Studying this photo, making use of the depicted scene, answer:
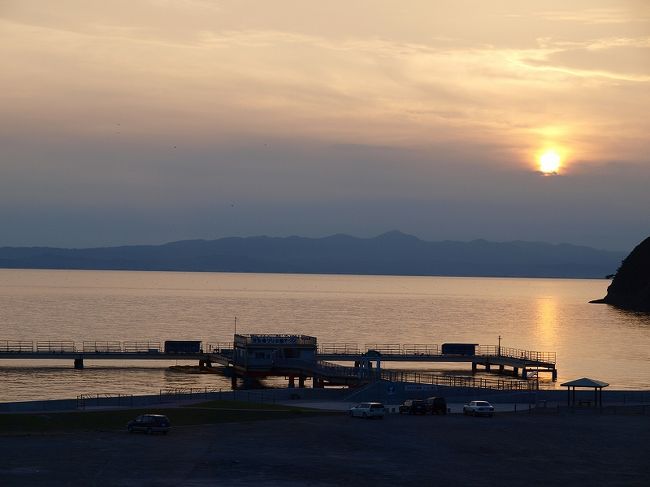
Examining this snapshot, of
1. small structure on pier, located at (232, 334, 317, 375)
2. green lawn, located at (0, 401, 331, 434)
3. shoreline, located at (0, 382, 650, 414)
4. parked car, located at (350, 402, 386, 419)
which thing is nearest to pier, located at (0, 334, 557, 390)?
small structure on pier, located at (232, 334, 317, 375)

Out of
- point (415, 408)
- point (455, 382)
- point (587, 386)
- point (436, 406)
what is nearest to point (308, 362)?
point (455, 382)

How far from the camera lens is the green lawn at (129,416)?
6153cm

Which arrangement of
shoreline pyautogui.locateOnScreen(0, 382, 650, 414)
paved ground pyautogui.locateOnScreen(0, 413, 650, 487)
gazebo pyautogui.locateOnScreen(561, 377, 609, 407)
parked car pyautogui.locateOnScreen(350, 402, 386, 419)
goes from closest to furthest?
paved ground pyautogui.locateOnScreen(0, 413, 650, 487) < parked car pyautogui.locateOnScreen(350, 402, 386, 419) < gazebo pyautogui.locateOnScreen(561, 377, 609, 407) < shoreline pyautogui.locateOnScreen(0, 382, 650, 414)

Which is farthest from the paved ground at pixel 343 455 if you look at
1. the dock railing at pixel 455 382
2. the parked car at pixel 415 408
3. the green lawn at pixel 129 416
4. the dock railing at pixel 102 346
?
the dock railing at pixel 102 346

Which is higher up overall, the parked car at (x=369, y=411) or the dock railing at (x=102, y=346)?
the parked car at (x=369, y=411)

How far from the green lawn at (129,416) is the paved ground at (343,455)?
2030mm

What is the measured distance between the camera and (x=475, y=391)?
84938 mm

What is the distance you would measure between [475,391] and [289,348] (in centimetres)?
3391

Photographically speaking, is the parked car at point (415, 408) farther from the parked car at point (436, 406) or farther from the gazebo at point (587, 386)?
the gazebo at point (587, 386)

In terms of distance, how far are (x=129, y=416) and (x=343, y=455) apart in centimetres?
1621

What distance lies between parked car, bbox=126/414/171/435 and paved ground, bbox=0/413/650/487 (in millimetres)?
582

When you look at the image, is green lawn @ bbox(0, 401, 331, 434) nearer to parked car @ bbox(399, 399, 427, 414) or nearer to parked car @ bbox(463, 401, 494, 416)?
parked car @ bbox(399, 399, 427, 414)

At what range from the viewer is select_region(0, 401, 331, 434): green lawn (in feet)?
202

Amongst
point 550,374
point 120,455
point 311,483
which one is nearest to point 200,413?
point 120,455
